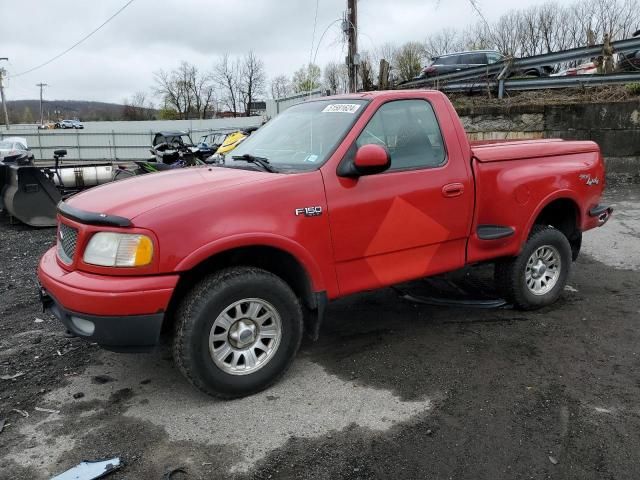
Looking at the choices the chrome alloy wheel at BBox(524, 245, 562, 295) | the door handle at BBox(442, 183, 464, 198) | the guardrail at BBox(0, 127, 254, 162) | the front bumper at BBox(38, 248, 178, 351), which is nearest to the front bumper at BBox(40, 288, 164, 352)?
the front bumper at BBox(38, 248, 178, 351)

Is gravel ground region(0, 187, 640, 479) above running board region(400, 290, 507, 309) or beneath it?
beneath

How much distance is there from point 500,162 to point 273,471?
307 cm

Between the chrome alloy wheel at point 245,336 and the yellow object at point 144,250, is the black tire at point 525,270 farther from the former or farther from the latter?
the yellow object at point 144,250

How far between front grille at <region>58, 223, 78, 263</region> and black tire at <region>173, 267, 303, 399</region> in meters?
0.77

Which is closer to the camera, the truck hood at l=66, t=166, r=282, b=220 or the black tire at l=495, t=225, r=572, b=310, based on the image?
the truck hood at l=66, t=166, r=282, b=220

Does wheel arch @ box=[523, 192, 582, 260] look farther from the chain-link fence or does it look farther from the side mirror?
the chain-link fence

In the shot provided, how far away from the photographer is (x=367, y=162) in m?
3.52

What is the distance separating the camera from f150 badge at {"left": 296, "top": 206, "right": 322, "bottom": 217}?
346cm

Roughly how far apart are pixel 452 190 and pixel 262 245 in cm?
166

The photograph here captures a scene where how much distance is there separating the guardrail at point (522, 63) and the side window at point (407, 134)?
10.8 metres

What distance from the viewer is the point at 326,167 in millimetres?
3633

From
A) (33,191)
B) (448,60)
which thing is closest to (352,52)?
(448,60)

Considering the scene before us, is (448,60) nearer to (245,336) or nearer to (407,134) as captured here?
(407,134)

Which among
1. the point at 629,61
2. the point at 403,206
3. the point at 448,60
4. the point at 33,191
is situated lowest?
the point at 403,206
